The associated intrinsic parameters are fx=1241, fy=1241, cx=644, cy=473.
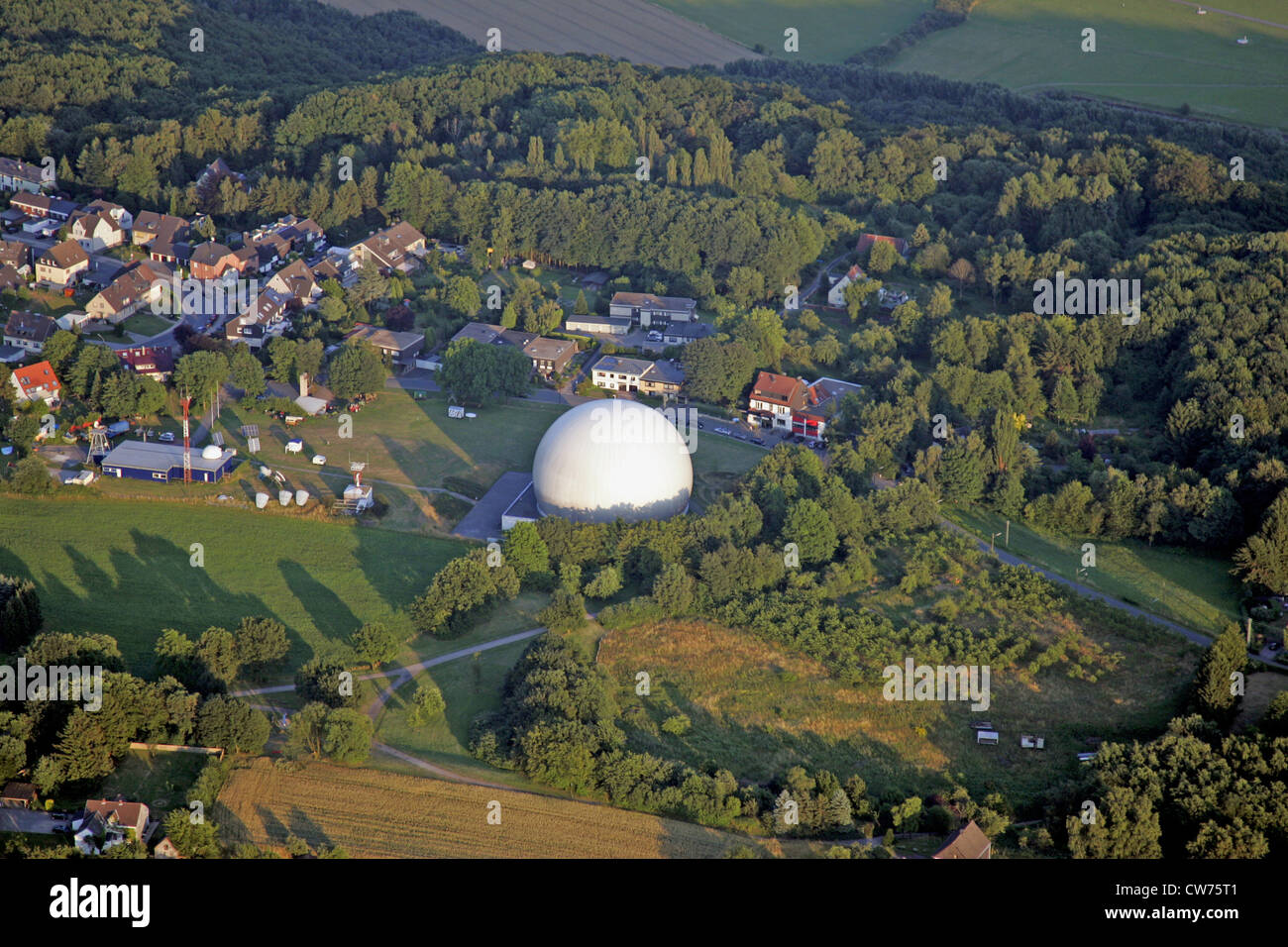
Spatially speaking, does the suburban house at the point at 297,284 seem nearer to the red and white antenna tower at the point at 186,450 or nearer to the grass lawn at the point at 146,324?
the grass lawn at the point at 146,324

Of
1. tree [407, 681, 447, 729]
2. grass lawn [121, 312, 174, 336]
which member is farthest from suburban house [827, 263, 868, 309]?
tree [407, 681, 447, 729]

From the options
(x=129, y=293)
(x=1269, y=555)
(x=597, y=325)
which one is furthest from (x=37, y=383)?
(x=1269, y=555)

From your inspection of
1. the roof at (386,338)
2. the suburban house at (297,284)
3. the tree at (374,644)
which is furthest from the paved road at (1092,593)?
the suburban house at (297,284)

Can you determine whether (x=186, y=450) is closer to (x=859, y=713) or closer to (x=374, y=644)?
(x=374, y=644)
